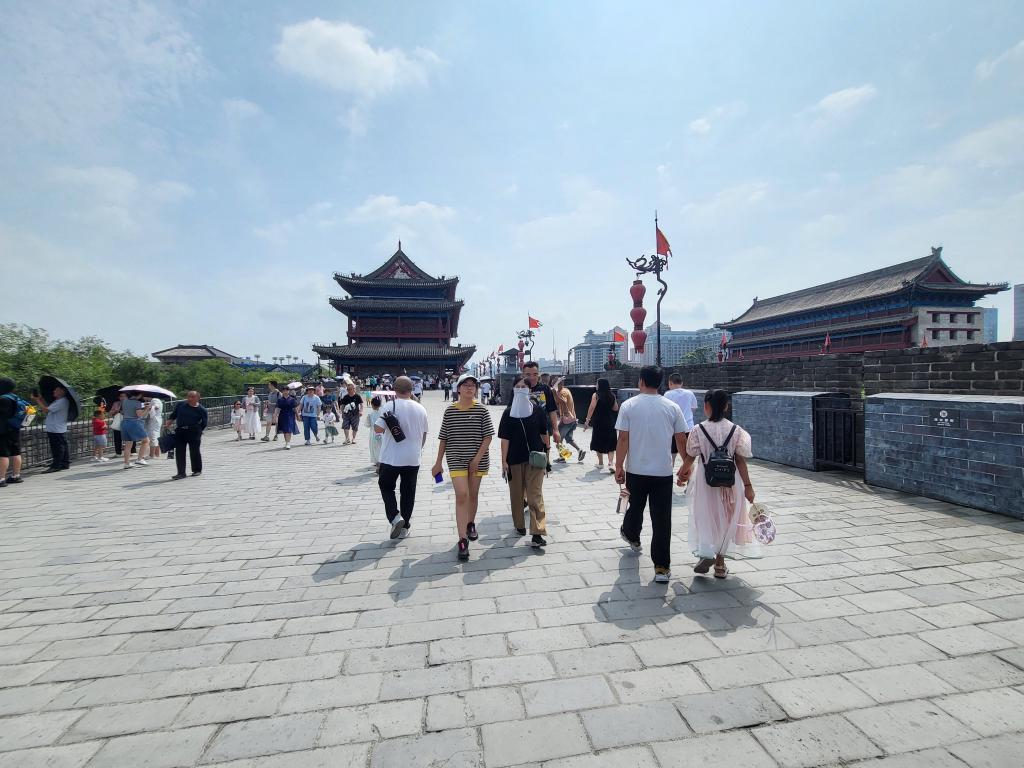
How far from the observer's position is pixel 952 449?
5273 mm

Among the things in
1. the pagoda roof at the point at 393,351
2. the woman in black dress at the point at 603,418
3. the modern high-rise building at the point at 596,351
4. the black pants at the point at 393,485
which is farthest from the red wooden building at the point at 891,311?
the black pants at the point at 393,485

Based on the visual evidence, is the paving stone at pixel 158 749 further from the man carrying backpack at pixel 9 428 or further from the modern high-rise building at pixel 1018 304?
the modern high-rise building at pixel 1018 304

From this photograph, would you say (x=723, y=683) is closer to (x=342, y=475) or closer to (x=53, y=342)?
(x=342, y=475)

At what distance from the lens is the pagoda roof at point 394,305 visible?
4433 centimetres

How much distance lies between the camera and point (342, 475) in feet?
26.6

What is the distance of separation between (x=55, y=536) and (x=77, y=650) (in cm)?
329

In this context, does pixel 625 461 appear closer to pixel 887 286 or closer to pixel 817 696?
pixel 817 696

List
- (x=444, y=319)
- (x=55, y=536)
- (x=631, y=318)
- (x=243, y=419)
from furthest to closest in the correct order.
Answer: (x=444, y=319) < (x=631, y=318) < (x=243, y=419) < (x=55, y=536)

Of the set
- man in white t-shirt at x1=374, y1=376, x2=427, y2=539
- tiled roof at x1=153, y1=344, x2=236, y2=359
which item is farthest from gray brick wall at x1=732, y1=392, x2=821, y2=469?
tiled roof at x1=153, y1=344, x2=236, y2=359

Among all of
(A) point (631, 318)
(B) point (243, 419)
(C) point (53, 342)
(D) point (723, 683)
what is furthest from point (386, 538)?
(C) point (53, 342)

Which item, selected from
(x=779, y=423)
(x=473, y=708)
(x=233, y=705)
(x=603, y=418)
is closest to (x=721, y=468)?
(x=473, y=708)

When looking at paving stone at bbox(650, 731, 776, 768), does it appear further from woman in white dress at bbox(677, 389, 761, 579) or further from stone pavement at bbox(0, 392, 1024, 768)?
woman in white dress at bbox(677, 389, 761, 579)

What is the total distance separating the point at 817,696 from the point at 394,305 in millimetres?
46068

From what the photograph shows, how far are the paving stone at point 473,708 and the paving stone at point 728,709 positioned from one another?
2.67ft
